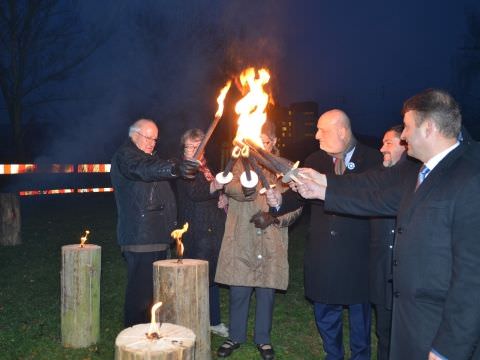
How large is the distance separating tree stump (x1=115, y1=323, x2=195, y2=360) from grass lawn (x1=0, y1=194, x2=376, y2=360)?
263 centimetres

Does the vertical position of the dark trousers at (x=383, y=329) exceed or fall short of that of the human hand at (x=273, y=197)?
it falls short

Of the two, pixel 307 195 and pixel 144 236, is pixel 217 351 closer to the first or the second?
pixel 144 236

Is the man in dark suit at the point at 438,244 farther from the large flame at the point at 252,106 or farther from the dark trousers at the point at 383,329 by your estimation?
the large flame at the point at 252,106

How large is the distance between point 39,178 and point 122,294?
70.6ft

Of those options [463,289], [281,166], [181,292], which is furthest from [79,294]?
[463,289]

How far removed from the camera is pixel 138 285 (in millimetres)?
5543

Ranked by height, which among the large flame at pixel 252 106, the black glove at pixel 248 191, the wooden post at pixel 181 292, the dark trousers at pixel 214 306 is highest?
the large flame at pixel 252 106

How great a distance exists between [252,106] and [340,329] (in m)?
2.43

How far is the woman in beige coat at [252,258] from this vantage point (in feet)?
17.2

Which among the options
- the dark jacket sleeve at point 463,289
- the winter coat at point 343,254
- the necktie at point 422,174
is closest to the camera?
the dark jacket sleeve at point 463,289

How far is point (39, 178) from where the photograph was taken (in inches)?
1075

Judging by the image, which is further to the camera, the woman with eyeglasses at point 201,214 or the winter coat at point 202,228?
the winter coat at point 202,228

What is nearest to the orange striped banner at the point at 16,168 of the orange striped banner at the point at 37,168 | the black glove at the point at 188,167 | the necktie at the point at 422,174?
the orange striped banner at the point at 37,168

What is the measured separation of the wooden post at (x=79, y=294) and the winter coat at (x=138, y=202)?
44 centimetres
